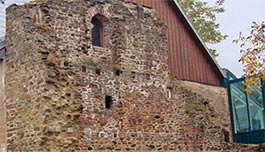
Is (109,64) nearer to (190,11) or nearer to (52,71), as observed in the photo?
(52,71)

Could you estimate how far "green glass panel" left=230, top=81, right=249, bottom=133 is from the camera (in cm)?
2261

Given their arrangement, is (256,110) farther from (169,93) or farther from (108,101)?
(108,101)

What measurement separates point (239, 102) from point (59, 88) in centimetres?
1088

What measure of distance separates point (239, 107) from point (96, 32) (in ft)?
28.9

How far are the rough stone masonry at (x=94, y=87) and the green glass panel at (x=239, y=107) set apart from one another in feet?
13.2

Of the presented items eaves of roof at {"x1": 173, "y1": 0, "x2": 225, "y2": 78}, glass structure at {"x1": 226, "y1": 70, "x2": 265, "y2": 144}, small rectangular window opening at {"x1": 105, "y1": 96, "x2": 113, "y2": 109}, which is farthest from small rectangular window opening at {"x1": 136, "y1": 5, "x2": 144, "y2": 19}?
glass structure at {"x1": 226, "y1": 70, "x2": 265, "y2": 144}

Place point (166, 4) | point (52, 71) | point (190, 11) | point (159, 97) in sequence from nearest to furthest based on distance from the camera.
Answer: point (52, 71)
point (159, 97)
point (166, 4)
point (190, 11)

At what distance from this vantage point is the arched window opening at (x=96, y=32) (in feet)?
55.3

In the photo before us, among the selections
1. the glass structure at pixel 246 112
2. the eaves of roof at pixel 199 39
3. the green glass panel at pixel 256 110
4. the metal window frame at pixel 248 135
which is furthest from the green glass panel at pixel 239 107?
the eaves of roof at pixel 199 39

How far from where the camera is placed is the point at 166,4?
67.2ft

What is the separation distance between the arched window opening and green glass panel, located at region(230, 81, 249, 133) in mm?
8445

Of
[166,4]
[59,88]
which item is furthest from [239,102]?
[59,88]

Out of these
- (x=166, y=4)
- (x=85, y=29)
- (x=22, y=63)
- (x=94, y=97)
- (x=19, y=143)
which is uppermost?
(x=166, y=4)

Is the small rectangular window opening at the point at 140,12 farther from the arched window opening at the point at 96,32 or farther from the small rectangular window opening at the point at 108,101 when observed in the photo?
the small rectangular window opening at the point at 108,101
